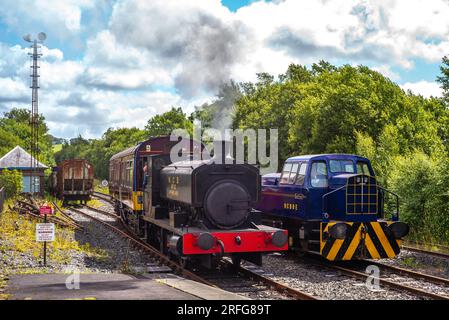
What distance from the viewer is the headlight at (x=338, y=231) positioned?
42.6 feet

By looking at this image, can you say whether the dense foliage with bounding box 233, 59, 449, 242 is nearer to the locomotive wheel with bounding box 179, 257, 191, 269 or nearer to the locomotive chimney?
the locomotive chimney

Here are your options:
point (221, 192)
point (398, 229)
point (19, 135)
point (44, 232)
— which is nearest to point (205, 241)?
point (221, 192)

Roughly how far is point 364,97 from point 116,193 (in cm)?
1379

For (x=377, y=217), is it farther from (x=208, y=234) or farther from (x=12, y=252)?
(x=12, y=252)

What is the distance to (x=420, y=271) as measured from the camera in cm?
1320

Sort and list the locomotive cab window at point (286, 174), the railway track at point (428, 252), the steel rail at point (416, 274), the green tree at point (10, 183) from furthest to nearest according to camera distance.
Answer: the green tree at point (10, 183)
the locomotive cab window at point (286, 174)
the railway track at point (428, 252)
the steel rail at point (416, 274)

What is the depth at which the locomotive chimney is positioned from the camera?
12393mm

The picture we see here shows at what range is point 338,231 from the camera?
42.8 ft

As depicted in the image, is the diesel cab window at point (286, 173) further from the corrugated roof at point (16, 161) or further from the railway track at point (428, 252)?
the corrugated roof at point (16, 161)

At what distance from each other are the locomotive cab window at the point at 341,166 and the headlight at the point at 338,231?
1796 millimetres

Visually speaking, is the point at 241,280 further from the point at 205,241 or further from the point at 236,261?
the point at 205,241

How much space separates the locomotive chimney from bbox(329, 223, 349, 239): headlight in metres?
2.96

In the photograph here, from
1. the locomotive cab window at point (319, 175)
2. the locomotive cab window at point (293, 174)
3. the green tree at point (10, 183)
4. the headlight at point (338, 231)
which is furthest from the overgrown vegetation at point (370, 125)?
the green tree at point (10, 183)
